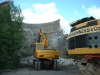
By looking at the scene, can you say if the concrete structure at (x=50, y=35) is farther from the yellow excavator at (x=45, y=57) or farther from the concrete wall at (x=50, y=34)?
the yellow excavator at (x=45, y=57)

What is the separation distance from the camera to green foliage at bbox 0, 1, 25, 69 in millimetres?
19594

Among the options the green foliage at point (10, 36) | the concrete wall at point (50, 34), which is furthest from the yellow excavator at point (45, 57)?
the concrete wall at point (50, 34)

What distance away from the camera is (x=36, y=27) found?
2902cm

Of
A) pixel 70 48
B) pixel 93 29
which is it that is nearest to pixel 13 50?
pixel 70 48

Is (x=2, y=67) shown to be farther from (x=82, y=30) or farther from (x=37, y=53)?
(x=82, y=30)

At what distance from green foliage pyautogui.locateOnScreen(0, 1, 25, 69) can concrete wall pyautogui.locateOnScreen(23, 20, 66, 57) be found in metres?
4.33

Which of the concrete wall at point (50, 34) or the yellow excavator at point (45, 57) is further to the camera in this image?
the concrete wall at point (50, 34)

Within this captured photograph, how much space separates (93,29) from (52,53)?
39.4ft

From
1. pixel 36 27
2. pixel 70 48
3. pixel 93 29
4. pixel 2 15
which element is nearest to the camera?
pixel 93 29

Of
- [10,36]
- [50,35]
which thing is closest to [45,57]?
[10,36]

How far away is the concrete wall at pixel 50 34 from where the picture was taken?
27.1 metres

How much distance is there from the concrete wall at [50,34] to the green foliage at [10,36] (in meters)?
4.33

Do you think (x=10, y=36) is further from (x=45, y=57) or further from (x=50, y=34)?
(x=50, y=34)

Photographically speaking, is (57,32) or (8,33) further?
(57,32)
